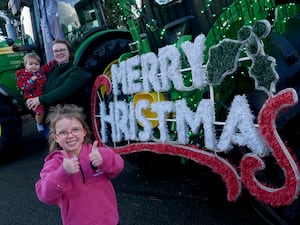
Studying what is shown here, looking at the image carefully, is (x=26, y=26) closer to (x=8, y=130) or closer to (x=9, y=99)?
(x=9, y=99)

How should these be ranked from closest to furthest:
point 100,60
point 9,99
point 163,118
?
point 163,118 < point 100,60 < point 9,99

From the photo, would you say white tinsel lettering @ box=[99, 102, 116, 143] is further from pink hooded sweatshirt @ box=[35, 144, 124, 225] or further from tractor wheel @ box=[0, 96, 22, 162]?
tractor wheel @ box=[0, 96, 22, 162]

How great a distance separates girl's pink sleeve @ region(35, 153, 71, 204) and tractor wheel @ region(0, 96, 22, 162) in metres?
3.59

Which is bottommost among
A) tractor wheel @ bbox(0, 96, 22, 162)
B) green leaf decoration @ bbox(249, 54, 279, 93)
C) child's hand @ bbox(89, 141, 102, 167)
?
tractor wheel @ bbox(0, 96, 22, 162)

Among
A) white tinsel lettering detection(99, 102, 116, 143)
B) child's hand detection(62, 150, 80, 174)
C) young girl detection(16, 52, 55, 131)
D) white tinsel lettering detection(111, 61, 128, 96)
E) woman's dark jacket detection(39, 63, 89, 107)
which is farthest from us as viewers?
young girl detection(16, 52, 55, 131)

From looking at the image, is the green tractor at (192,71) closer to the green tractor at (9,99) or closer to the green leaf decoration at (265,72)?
the green leaf decoration at (265,72)

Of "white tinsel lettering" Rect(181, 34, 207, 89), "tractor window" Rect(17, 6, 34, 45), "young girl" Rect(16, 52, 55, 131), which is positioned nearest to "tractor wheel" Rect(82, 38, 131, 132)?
"young girl" Rect(16, 52, 55, 131)

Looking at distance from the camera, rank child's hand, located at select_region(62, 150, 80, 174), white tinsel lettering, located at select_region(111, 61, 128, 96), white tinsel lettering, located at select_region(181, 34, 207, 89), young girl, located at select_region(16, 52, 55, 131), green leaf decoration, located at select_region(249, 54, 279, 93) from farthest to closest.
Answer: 1. young girl, located at select_region(16, 52, 55, 131)
2. white tinsel lettering, located at select_region(111, 61, 128, 96)
3. white tinsel lettering, located at select_region(181, 34, 207, 89)
4. green leaf decoration, located at select_region(249, 54, 279, 93)
5. child's hand, located at select_region(62, 150, 80, 174)

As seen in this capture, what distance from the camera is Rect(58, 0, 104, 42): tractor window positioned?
4.98 metres

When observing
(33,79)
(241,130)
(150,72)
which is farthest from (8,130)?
(241,130)

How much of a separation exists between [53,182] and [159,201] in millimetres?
1650

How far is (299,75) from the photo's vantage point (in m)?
1.80

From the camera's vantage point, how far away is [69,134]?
174cm

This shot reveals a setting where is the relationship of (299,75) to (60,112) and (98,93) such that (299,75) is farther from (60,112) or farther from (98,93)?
(98,93)
